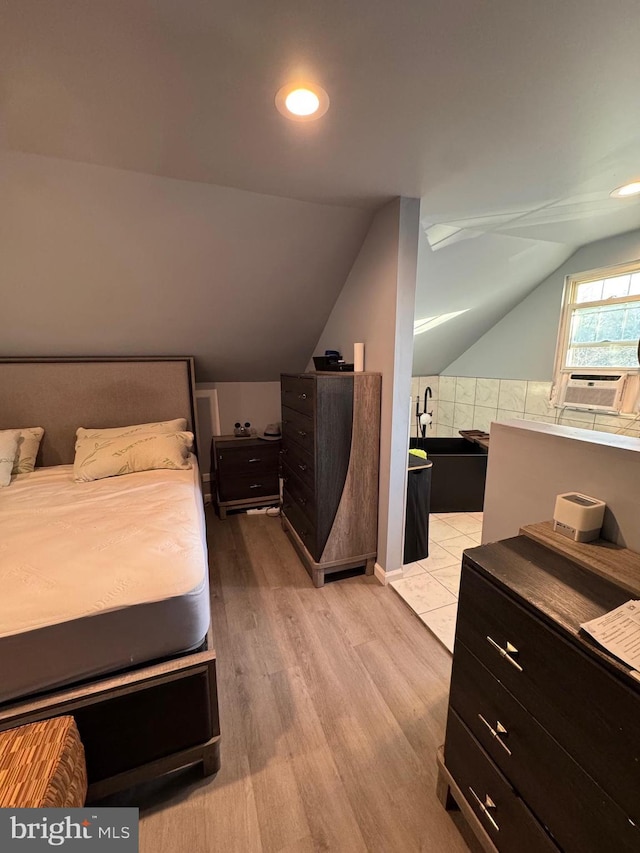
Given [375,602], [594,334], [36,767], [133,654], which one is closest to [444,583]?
[375,602]

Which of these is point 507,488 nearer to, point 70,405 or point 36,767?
point 36,767

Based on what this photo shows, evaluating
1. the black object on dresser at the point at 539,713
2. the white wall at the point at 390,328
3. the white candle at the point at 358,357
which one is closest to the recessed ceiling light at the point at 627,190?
the white wall at the point at 390,328

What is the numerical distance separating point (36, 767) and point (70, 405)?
2309 mm

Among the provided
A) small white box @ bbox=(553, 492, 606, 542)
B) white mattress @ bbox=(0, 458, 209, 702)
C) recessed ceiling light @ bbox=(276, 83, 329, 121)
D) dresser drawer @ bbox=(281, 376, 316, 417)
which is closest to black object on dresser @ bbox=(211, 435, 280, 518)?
dresser drawer @ bbox=(281, 376, 316, 417)

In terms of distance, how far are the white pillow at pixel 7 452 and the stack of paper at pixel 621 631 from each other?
2.76 meters

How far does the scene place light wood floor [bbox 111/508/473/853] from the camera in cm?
108

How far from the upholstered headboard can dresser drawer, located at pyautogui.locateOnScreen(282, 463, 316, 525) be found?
960 millimetres

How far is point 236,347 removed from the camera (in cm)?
295

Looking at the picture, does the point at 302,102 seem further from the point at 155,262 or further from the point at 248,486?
the point at 248,486

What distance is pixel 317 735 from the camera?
4.45 feet

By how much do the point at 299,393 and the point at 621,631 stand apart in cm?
181

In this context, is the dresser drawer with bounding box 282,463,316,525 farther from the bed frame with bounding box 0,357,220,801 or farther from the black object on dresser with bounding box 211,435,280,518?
the bed frame with bounding box 0,357,220,801

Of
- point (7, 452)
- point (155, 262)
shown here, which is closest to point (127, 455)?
point (7, 452)

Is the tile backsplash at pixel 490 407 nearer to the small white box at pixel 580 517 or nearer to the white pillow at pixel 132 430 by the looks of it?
the small white box at pixel 580 517
